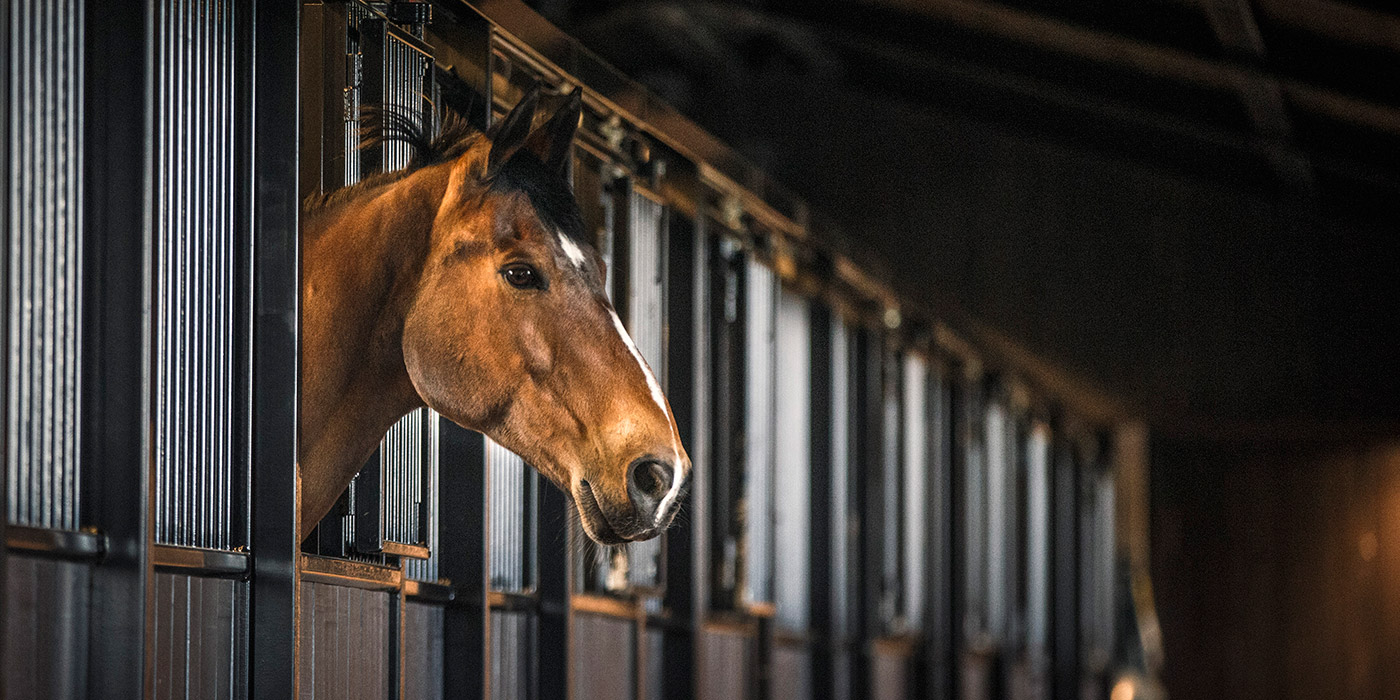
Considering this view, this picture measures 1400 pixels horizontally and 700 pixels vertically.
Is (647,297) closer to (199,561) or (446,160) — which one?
(446,160)

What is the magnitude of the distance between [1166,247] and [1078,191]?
0.75 meters

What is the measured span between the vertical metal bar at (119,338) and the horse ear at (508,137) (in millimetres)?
803

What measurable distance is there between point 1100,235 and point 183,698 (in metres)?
9.80

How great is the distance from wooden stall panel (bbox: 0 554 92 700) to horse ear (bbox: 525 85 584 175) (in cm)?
133

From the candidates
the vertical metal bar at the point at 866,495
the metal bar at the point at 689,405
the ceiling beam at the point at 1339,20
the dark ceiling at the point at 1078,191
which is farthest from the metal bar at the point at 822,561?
the ceiling beam at the point at 1339,20

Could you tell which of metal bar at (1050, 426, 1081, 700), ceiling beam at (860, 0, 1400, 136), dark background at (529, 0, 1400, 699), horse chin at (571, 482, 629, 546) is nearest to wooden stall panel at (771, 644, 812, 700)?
dark background at (529, 0, 1400, 699)

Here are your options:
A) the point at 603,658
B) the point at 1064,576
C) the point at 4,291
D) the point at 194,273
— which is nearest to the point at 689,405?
the point at 603,658

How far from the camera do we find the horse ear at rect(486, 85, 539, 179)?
357cm

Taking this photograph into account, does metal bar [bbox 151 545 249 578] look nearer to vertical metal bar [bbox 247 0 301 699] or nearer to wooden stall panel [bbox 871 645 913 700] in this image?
vertical metal bar [bbox 247 0 301 699]

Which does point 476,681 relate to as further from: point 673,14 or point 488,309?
point 673,14

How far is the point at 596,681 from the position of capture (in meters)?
4.97

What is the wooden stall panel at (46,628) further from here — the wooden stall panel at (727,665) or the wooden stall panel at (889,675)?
the wooden stall panel at (889,675)

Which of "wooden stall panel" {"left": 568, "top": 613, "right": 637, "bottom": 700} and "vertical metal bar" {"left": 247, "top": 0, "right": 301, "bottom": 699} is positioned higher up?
"vertical metal bar" {"left": 247, "top": 0, "right": 301, "bottom": 699}

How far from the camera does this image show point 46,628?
111 inches
